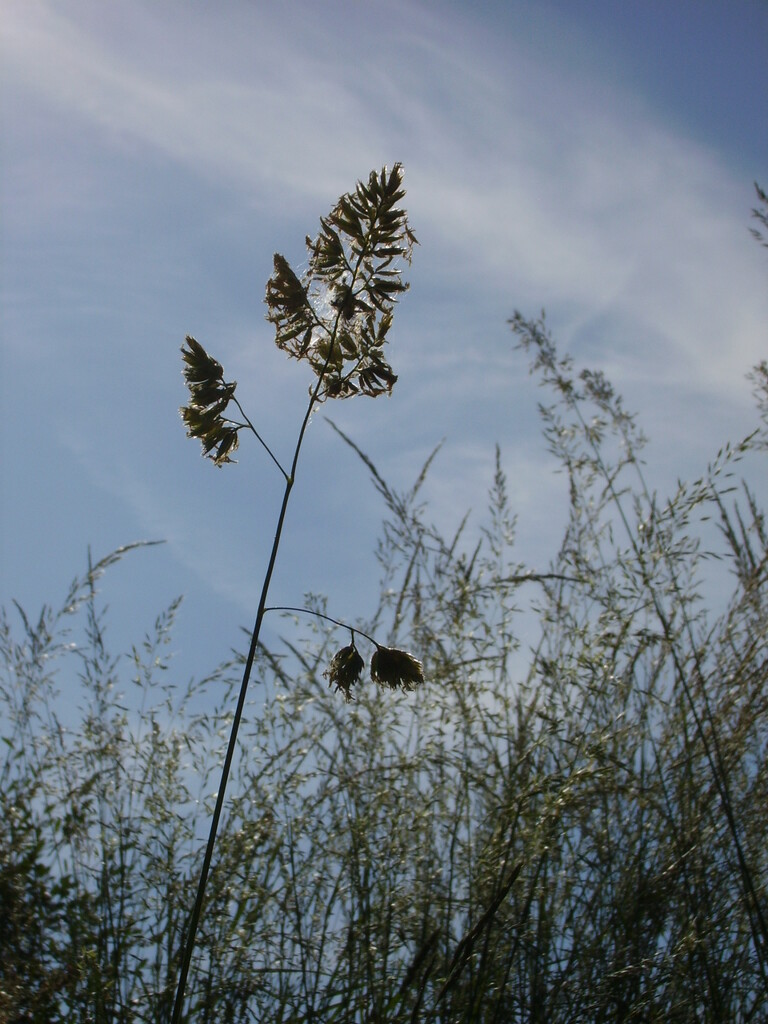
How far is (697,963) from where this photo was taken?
7.18ft

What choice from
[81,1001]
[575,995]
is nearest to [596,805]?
[575,995]

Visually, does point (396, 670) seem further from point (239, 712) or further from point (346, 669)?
point (239, 712)

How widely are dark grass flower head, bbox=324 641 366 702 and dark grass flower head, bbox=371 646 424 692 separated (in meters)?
0.03

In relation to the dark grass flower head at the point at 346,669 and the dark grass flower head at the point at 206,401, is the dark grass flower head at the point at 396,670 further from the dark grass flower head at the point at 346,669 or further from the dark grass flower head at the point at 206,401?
the dark grass flower head at the point at 206,401

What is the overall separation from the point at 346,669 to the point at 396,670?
9cm

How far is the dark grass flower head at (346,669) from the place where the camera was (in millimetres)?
1618

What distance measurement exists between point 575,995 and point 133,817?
4.25ft

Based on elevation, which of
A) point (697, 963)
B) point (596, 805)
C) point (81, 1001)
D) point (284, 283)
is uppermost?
point (284, 283)

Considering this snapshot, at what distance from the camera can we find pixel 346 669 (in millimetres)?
1623

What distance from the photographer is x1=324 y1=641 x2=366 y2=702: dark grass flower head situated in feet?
5.31

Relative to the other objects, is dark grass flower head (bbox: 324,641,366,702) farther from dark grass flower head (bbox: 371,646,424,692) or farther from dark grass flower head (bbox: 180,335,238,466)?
dark grass flower head (bbox: 180,335,238,466)

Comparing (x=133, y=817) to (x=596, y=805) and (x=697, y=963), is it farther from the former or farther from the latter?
(x=697, y=963)

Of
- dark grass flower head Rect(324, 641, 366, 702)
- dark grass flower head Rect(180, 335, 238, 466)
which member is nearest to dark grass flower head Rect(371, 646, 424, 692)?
dark grass flower head Rect(324, 641, 366, 702)

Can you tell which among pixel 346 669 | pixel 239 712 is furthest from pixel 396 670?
pixel 239 712
